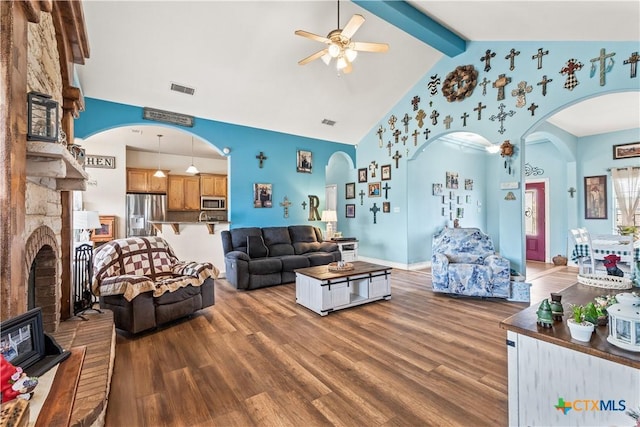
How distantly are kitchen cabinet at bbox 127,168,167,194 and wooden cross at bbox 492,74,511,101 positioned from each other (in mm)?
7448

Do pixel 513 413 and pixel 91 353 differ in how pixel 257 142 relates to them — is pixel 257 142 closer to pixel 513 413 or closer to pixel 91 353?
pixel 91 353

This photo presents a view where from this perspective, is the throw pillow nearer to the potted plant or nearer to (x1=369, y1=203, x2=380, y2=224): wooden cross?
(x1=369, y1=203, x2=380, y2=224): wooden cross

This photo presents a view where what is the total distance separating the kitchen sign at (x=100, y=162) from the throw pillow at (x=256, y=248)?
4056 millimetres

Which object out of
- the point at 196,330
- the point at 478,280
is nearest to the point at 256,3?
the point at 196,330

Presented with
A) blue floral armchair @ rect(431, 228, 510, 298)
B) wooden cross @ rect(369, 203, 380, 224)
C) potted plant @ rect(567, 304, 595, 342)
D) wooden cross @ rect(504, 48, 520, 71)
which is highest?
wooden cross @ rect(504, 48, 520, 71)

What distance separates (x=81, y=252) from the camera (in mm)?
3078

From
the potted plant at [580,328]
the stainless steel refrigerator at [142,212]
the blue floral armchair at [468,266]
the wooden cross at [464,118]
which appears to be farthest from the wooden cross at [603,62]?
the stainless steel refrigerator at [142,212]

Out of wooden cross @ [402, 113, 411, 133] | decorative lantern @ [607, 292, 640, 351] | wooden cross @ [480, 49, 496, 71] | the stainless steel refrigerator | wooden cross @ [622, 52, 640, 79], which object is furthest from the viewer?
the stainless steel refrigerator

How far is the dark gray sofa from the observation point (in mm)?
4605

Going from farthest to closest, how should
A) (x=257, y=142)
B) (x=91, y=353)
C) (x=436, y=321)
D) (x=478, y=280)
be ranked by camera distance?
1. (x=257, y=142)
2. (x=478, y=280)
3. (x=436, y=321)
4. (x=91, y=353)

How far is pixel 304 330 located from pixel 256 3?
12.5 feet

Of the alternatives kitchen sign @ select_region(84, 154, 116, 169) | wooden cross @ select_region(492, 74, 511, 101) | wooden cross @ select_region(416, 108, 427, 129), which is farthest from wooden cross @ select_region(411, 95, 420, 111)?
kitchen sign @ select_region(84, 154, 116, 169)

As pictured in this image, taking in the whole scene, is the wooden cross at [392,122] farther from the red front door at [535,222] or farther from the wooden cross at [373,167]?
the red front door at [535,222]

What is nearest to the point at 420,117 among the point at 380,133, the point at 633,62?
the point at 380,133
